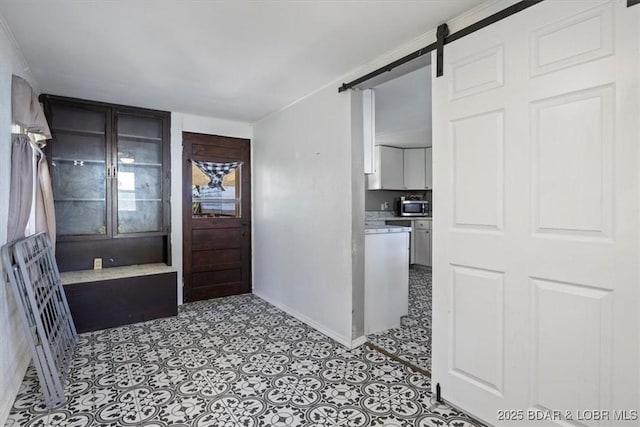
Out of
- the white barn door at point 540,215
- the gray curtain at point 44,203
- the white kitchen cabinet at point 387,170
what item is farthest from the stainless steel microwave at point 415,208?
the gray curtain at point 44,203

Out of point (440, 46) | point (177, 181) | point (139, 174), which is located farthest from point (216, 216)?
point (440, 46)

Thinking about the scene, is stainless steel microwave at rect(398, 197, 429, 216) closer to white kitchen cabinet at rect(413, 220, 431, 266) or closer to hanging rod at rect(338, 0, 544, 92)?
white kitchen cabinet at rect(413, 220, 431, 266)

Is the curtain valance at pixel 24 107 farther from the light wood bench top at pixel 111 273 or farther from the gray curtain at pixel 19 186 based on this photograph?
the light wood bench top at pixel 111 273

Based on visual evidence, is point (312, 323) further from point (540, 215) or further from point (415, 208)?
point (415, 208)

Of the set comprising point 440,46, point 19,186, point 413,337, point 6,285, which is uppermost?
point 440,46

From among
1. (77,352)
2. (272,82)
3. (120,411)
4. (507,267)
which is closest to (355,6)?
(272,82)

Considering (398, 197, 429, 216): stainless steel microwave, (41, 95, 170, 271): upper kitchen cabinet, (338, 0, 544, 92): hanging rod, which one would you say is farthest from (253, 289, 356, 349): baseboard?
(398, 197, 429, 216): stainless steel microwave

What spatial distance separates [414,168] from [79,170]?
562cm

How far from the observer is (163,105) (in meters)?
3.87

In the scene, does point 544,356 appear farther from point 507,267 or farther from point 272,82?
point 272,82

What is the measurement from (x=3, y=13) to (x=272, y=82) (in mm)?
1838

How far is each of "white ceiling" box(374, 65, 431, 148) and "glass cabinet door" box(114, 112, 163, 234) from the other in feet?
9.09

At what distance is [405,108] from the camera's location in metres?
3.93

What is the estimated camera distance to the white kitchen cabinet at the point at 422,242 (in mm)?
6469
